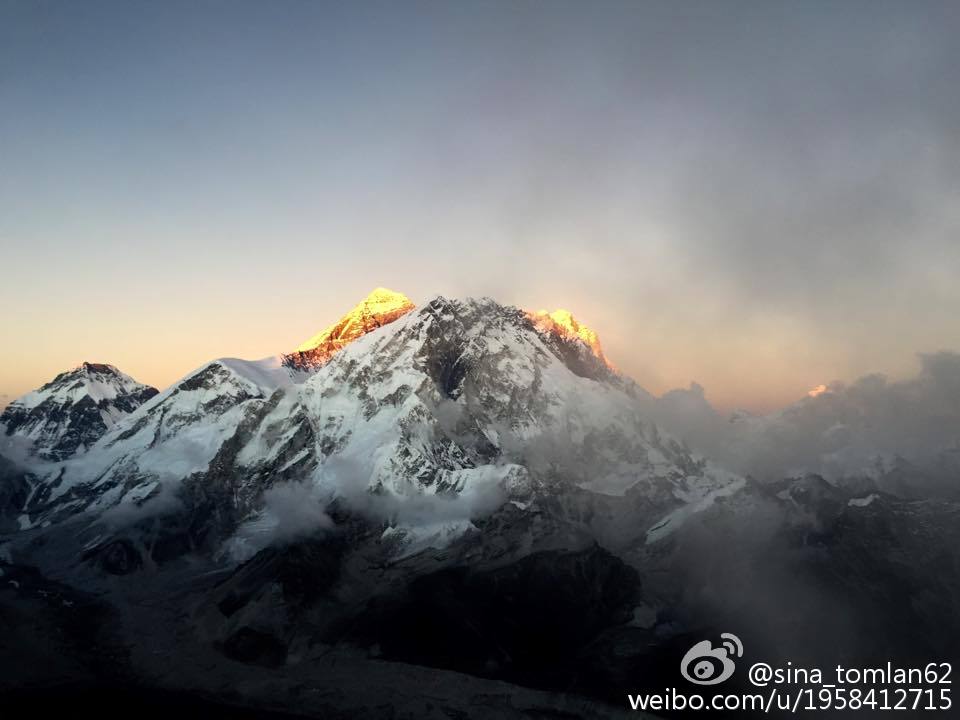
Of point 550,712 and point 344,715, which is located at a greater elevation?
point 550,712

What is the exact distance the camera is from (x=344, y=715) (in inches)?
7835

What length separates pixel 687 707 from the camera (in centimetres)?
19950

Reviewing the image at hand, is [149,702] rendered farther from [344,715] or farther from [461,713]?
[461,713]

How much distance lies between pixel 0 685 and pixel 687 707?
619 ft

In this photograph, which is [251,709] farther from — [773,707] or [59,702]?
[773,707]

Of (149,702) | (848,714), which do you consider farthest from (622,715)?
(149,702)

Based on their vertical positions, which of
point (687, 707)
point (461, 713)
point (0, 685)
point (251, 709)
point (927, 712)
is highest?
point (927, 712)

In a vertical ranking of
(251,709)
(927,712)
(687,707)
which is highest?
(927,712)

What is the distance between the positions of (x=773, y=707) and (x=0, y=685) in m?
212

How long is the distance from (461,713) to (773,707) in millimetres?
85359

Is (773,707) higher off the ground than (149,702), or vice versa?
(773,707)

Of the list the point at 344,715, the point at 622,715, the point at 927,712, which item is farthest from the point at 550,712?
the point at 927,712

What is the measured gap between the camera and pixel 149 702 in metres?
197

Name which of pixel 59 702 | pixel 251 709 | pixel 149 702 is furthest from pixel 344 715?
pixel 59 702
